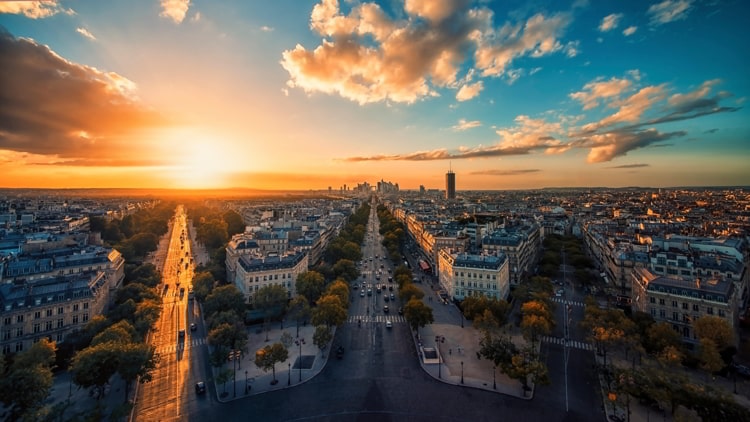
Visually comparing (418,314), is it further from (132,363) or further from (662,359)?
(132,363)

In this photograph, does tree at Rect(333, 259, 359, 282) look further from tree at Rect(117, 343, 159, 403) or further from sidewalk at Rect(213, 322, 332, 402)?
tree at Rect(117, 343, 159, 403)

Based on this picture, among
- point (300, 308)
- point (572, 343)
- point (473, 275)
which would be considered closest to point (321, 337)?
point (300, 308)

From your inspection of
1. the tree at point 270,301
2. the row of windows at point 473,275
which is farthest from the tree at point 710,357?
the tree at point 270,301

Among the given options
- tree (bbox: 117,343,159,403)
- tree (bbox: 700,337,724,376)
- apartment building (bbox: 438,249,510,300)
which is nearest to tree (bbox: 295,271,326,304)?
apartment building (bbox: 438,249,510,300)

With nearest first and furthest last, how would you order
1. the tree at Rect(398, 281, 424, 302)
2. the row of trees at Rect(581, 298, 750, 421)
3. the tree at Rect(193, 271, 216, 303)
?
the row of trees at Rect(581, 298, 750, 421), the tree at Rect(398, 281, 424, 302), the tree at Rect(193, 271, 216, 303)

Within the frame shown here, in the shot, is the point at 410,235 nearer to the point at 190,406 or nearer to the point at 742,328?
the point at 742,328

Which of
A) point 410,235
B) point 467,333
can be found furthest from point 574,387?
point 410,235
